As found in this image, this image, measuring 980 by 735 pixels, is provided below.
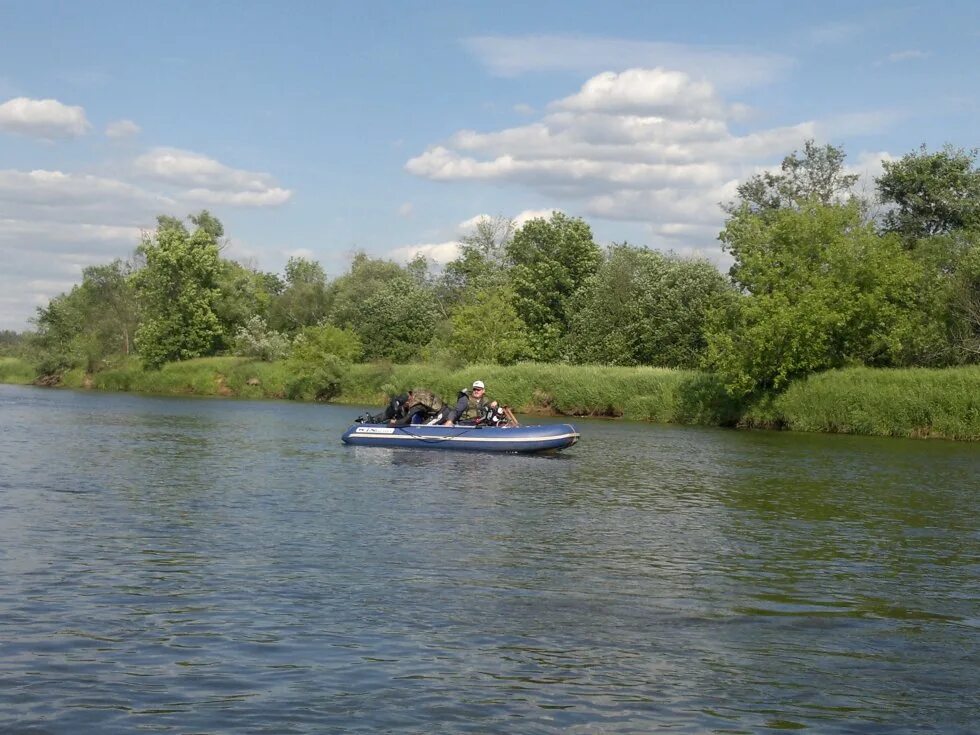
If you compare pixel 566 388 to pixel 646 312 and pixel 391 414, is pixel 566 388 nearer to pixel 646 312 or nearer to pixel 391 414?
pixel 646 312

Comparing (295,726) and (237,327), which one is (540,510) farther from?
(237,327)

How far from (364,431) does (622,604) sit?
2068 centimetres

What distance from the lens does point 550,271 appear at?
7325 cm

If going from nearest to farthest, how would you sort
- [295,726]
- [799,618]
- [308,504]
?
1. [295,726]
2. [799,618]
3. [308,504]

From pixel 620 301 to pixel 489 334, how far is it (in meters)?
7.80

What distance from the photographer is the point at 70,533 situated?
15641 mm

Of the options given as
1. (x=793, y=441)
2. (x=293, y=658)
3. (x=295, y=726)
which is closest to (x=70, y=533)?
(x=293, y=658)

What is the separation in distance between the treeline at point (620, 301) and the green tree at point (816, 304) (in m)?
0.09

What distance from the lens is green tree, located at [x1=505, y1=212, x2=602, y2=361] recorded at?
2835 inches

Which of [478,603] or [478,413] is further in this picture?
[478,413]

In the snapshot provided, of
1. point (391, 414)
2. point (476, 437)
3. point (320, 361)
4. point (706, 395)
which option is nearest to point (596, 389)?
point (706, 395)

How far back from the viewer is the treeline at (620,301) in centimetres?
4706

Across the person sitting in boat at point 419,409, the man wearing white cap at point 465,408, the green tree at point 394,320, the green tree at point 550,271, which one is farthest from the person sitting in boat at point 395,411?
the green tree at point 394,320

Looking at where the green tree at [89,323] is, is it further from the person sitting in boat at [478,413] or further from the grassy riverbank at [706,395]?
the person sitting in boat at [478,413]
